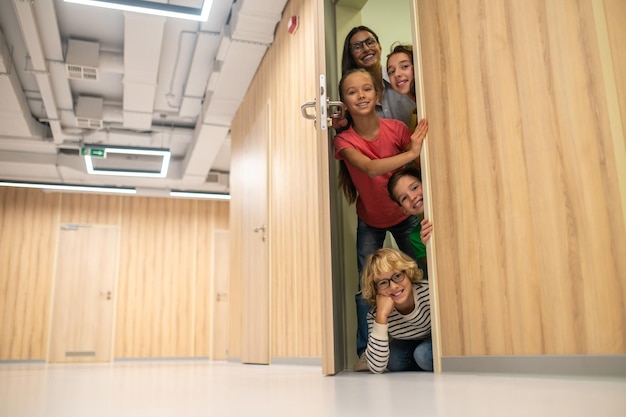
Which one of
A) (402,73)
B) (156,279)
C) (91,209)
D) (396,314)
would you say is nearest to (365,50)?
(402,73)

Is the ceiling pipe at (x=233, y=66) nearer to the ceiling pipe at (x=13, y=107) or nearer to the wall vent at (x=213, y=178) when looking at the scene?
the wall vent at (x=213, y=178)

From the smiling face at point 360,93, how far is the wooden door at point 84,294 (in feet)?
28.4

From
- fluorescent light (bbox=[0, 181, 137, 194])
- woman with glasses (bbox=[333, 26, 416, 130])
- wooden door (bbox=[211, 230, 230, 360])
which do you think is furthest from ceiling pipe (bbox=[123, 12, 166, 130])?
wooden door (bbox=[211, 230, 230, 360])

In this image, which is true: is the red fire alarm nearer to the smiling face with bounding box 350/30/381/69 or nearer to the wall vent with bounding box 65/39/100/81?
the smiling face with bounding box 350/30/381/69

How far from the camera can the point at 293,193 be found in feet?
15.8

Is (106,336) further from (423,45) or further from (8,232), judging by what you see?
(423,45)

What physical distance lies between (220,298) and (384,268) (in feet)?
29.1

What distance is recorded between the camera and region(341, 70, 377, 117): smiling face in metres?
3.34

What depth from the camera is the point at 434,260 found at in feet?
9.32

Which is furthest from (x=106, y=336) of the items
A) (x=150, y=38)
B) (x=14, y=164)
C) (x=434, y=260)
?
(x=434, y=260)

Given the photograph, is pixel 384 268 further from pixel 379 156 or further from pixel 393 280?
pixel 379 156

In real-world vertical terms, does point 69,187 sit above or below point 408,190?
above

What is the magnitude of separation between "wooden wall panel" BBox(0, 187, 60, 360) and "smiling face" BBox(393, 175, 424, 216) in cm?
919

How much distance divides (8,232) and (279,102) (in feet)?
24.5
